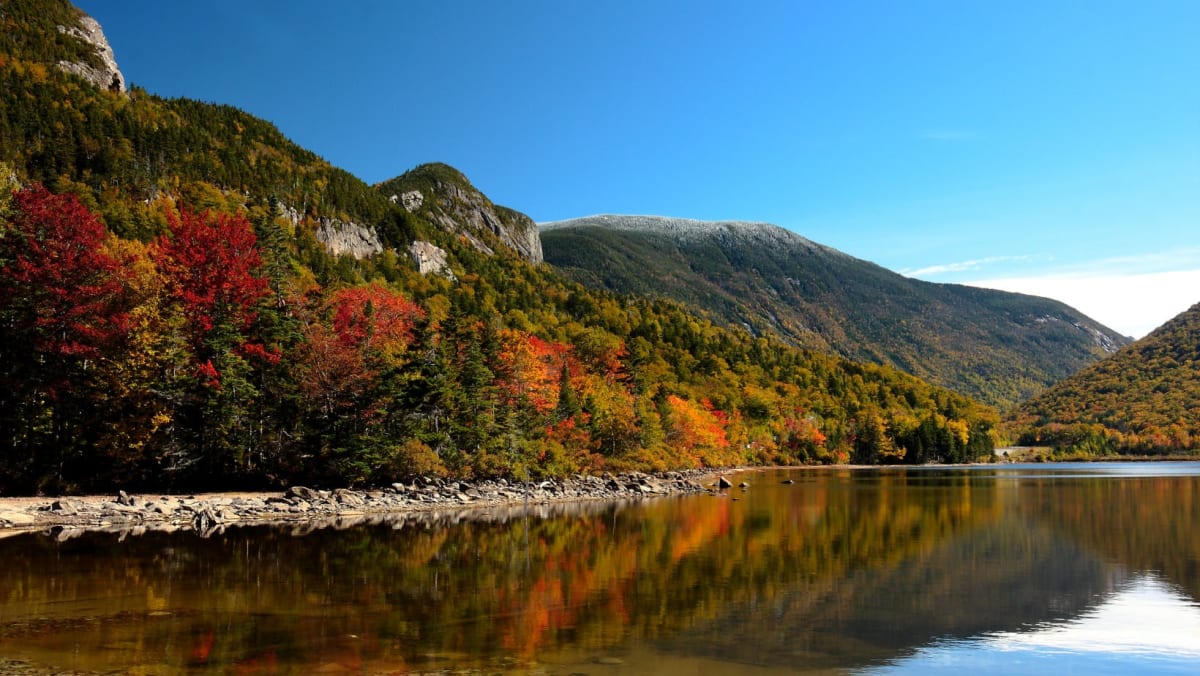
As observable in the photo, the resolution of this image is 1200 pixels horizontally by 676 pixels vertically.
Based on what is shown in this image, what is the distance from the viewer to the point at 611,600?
65.4 ft

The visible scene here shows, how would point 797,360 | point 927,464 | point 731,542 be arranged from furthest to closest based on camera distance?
point 797,360
point 927,464
point 731,542

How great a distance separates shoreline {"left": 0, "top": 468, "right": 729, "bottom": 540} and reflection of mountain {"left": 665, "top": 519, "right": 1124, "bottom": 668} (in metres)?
24.9

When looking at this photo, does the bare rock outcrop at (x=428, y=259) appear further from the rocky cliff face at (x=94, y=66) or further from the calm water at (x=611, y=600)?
the calm water at (x=611, y=600)

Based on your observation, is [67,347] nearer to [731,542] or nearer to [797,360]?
[731,542]

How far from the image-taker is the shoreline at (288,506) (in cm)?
3453

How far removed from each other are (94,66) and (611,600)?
152 m

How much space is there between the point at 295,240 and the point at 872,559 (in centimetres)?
10494

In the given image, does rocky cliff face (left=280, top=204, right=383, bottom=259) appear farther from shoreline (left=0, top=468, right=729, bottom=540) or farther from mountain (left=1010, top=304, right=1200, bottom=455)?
mountain (left=1010, top=304, right=1200, bottom=455)

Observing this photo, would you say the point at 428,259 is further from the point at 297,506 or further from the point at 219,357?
the point at 297,506

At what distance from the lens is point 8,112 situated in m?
96.9

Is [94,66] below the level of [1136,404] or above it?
above

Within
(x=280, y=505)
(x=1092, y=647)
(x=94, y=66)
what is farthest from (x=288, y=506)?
(x=94, y=66)

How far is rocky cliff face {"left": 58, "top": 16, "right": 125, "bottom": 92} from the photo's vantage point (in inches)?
4914

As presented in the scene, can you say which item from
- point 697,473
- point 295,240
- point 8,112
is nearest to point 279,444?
point 697,473
